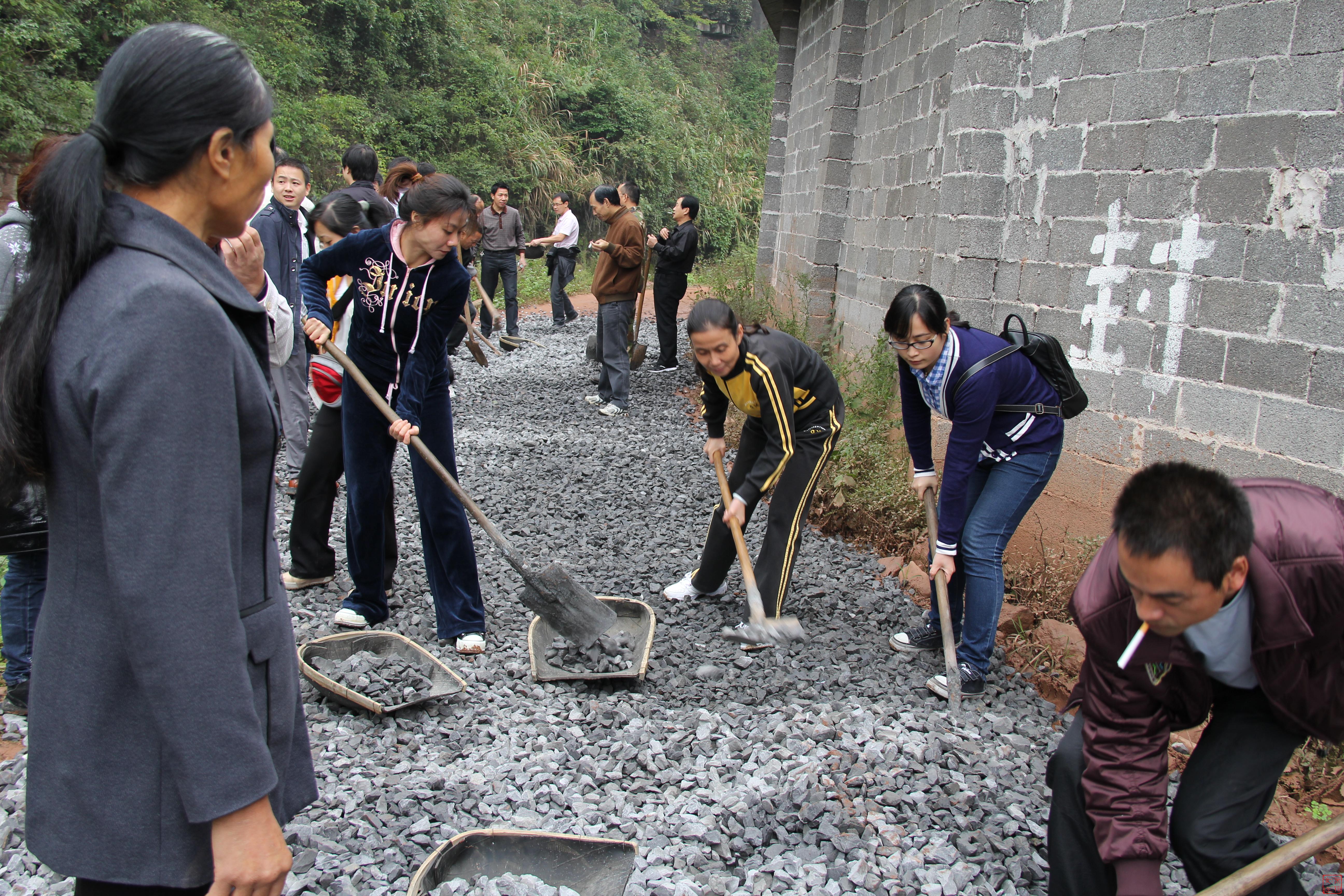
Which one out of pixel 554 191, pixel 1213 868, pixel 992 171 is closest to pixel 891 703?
pixel 1213 868

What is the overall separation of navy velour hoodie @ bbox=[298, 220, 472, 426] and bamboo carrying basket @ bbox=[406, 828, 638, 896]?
162cm

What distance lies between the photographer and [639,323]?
9586 mm

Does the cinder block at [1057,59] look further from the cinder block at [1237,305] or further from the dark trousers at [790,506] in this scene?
the dark trousers at [790,506]

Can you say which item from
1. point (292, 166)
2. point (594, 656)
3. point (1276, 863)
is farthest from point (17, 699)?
point (1276, 863)

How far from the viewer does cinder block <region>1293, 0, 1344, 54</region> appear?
3516 millimetres

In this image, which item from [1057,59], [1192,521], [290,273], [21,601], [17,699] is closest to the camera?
[1192,521]

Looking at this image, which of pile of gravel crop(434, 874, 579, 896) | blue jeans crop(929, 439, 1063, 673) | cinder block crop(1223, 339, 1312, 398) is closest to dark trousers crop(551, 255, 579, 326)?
cinder block crop(1223, 339, 1312, 398)

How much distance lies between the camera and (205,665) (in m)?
1.06

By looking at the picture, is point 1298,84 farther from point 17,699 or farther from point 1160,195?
point 17,699

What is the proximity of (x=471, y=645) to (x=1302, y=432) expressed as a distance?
3.59m

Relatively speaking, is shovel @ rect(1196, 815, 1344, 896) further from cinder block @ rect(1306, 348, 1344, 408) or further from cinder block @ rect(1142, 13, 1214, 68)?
cinder block @ rect(1142, 13, 1214, 68)

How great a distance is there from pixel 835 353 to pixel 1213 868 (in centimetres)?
645

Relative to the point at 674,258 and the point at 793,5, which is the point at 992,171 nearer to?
the point at 674,258

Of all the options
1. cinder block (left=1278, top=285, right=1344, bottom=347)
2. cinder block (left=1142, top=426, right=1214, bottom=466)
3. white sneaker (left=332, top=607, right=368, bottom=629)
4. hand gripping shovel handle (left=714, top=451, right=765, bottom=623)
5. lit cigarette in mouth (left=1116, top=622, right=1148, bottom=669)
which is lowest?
white sneaker (left=332, top=607, right=368, bottom=629)
